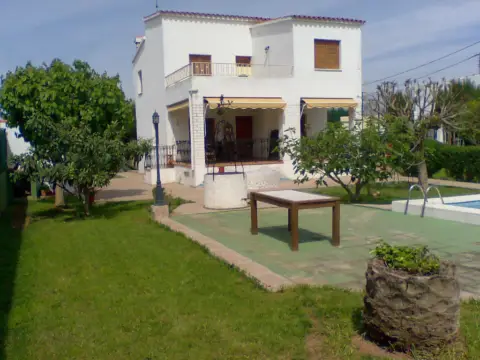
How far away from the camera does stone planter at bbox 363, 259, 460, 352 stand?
3.94m

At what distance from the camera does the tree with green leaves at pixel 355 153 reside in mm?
12188

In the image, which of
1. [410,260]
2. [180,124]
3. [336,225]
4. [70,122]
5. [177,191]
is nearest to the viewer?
[410,260]

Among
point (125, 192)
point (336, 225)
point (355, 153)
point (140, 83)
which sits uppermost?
point (140, 83)

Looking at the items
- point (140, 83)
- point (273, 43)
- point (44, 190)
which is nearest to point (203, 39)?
point (273, 43)

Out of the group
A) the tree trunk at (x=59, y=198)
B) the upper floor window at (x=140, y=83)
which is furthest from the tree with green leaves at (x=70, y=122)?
the upper floor window at (x=140, y=83)

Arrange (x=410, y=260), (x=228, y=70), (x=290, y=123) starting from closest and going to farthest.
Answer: (x=410, y=260)
(x=290, y=123)
(x=228, y=70)

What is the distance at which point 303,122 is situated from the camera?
24375 mm

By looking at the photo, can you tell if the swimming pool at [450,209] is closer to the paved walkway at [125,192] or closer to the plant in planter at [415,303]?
the plant in planter at [415,303]

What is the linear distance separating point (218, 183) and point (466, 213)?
5447mm

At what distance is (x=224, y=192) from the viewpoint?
40.1 ft

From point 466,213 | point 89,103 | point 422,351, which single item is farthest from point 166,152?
point 422,351

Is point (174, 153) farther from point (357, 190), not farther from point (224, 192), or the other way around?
point (357, 190)

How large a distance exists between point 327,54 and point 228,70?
444cm

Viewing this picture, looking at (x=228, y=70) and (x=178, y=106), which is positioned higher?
(x=228, y=70)
